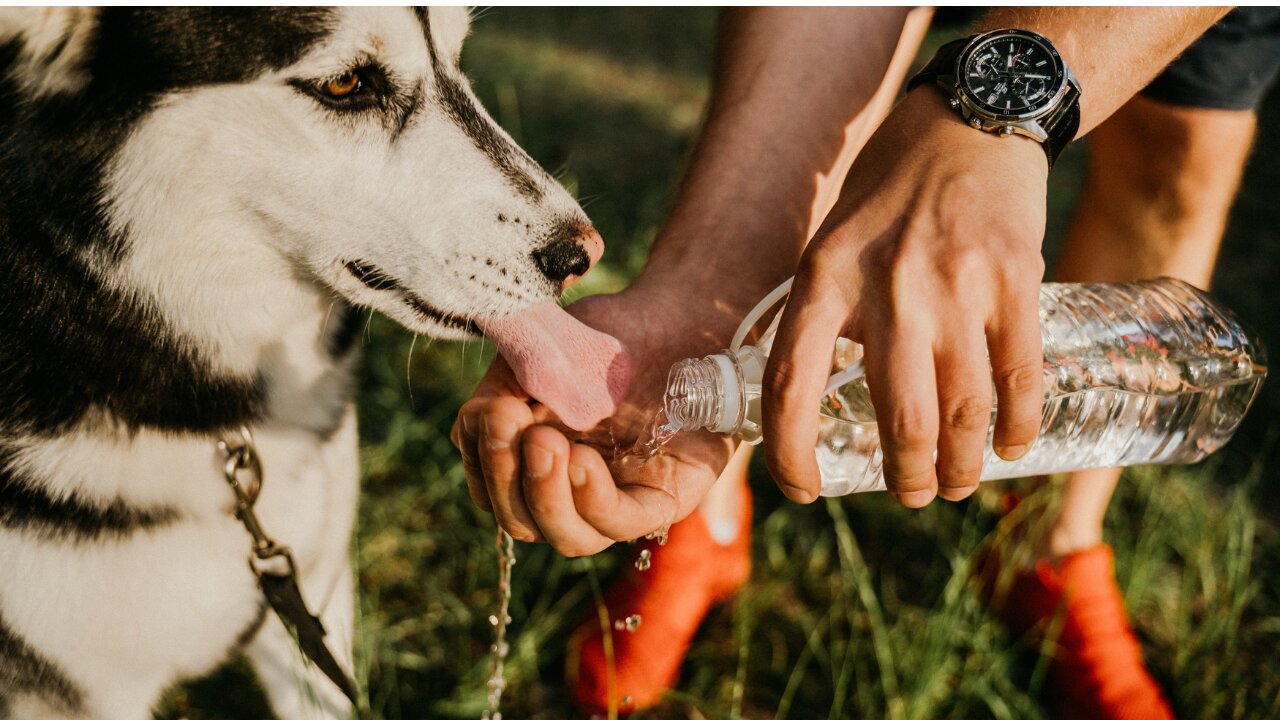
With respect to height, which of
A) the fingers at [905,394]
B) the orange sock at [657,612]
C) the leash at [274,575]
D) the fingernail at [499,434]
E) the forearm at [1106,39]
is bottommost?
the orange sock at [657,612]

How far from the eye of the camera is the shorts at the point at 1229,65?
1.58m

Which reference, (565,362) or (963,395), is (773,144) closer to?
(565,362)

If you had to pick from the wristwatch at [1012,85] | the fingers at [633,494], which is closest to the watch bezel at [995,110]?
the wristwatch at [1012,85]

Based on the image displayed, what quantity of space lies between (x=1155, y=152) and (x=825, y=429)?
3.40 feet

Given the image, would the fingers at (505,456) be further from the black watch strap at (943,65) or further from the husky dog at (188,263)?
the black watch strap at (943,65)

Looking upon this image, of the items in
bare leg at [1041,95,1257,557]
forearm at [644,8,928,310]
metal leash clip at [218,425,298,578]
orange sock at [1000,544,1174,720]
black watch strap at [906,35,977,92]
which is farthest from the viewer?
orange sock at [1000,544,1174,720]

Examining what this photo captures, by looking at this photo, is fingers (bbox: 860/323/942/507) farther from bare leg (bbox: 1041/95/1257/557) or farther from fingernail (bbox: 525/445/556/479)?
bare leg (bbox: 1041/95/1257/557)

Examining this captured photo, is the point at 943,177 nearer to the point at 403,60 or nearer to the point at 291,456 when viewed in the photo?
the point at 403,60

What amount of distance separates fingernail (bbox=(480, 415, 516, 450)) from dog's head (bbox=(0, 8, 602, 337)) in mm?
255

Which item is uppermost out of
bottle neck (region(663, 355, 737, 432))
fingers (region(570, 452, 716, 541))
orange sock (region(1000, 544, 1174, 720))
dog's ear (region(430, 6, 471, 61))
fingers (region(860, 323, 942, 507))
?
dog's ear (region(430, 6, 471, 61))

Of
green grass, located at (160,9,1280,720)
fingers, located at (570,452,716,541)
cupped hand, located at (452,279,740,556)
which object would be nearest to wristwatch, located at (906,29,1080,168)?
cupped hand, located at (452,279,740,556)

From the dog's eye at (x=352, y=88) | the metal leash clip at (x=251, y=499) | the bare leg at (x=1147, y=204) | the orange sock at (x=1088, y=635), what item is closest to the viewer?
the dog's eye at (x=352, y=88)

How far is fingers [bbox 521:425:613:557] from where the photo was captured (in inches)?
41.6

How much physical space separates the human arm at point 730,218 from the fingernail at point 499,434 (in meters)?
0.04
